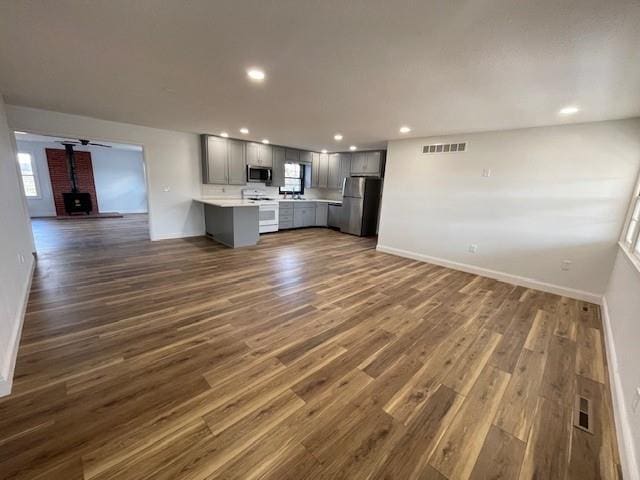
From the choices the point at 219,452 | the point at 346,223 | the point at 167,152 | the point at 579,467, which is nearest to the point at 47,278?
the point at 167,152

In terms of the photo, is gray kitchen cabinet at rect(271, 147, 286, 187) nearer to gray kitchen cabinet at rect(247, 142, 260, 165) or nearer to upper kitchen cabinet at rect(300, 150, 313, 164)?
gray kitchen cabinet at rect(247, 142, 260, 165)

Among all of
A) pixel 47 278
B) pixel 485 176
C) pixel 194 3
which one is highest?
pixel 194 3

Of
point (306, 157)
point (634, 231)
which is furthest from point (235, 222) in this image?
point (634, 231)

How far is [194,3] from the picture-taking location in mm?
1446

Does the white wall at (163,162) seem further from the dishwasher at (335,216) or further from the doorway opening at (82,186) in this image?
the dishwasher at (335,216)

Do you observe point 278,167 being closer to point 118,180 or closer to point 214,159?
point 214,159

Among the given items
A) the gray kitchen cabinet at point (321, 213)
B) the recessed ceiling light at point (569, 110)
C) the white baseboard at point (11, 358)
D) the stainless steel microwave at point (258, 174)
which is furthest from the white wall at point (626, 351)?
the stainless steel microwave at point (258, 174)

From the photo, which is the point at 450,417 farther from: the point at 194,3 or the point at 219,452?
the point at 194,3

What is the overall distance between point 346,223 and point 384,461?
6.41 meters

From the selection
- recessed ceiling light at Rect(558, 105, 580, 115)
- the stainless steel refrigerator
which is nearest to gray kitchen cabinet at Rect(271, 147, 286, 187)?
the stainless steel refrigerator

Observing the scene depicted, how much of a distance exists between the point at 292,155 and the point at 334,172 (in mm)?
1379

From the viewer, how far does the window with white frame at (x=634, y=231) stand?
268 cm

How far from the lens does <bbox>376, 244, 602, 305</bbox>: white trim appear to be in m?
3.53

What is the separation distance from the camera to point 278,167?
7.13 metres
